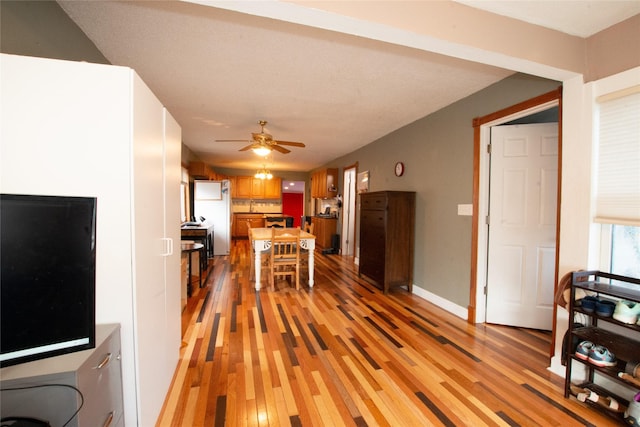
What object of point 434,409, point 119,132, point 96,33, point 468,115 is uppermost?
point 96,33

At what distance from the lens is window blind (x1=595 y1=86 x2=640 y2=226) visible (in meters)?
1.60

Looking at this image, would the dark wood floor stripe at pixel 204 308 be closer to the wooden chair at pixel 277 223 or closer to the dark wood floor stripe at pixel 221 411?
the dark wood floor stripe at pixel 221 411

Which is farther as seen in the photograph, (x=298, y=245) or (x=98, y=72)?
(x=298, y=245)

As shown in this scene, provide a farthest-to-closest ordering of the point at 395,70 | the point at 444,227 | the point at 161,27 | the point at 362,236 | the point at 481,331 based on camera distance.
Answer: the point at 362,236 → the point at 444,227 → the point at 481,331 → the point at 395,70 → the point at 161,27

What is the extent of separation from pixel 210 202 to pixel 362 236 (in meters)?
3.66

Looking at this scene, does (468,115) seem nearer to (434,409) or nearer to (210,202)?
(434,409)

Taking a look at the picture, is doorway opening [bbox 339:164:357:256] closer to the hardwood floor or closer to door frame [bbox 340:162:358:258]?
door frame [bbox 340:162:358:258]

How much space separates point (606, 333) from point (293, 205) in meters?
8.56

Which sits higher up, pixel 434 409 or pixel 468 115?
pixel 468 115

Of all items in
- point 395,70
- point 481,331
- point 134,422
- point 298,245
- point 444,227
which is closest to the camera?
point 134,422

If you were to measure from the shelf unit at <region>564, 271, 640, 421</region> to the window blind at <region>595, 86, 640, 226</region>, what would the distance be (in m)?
0.41

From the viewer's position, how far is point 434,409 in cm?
161

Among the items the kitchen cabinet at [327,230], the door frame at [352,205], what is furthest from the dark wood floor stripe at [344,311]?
the kitchen cabinet at [327,230]

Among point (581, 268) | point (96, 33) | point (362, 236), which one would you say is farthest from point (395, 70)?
point (362, 236)
